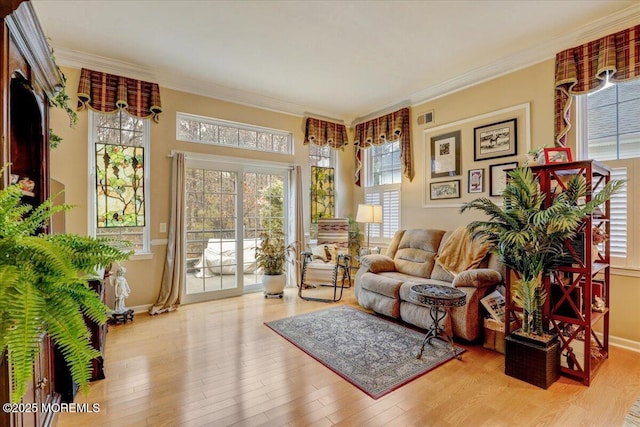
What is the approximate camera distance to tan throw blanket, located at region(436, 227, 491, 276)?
3.39 m

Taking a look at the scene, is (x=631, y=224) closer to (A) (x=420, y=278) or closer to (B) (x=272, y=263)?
(A) (x=420, y=278)

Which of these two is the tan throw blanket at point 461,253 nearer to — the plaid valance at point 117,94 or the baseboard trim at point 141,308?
the baseboard trim at point 141,308

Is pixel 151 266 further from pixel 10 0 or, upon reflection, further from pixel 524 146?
pixel 524 146

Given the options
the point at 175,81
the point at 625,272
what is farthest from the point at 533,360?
the point at 175,81

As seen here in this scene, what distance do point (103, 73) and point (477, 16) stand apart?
163 inches

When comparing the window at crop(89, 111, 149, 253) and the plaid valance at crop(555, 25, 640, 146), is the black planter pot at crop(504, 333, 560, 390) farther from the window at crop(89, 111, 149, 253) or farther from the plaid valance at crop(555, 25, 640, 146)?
the window at crop(89, 111, 149, 253)

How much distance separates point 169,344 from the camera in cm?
303

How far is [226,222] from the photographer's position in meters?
4.64

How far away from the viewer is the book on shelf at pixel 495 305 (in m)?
2.88

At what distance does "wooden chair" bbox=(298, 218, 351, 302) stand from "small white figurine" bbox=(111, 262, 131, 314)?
2263 mm

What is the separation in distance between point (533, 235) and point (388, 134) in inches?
123

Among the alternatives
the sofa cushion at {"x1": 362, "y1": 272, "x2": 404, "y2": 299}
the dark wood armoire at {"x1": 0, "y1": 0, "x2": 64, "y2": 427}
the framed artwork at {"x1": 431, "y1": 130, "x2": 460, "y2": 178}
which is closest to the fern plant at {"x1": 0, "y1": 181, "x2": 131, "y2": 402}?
the dark wood armoire at {"x1": 0, "y1": 0, "x2": 64, "y2": 427}

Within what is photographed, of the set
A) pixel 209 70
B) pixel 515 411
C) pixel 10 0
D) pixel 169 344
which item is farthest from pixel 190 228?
pixel 515 411

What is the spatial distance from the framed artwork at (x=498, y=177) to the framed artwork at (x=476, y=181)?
0.36 ft
